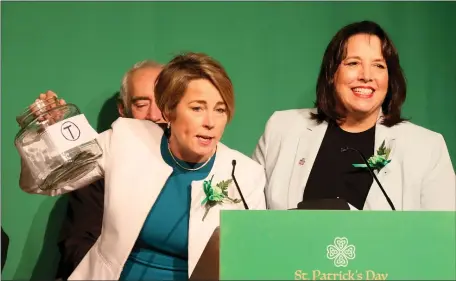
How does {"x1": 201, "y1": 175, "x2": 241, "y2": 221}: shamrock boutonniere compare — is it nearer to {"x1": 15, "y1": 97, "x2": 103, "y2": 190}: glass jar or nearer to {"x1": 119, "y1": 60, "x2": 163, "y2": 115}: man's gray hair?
{"x1": 15, "y1": 97, "x2": 103, "y2": 190}: glass jar

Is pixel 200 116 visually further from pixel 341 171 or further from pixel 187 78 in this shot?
pixel 341 171

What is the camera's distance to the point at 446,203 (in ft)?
5.78

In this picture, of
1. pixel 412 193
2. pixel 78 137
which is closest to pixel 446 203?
pixel 412 193

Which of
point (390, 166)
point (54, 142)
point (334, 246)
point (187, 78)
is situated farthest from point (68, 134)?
point (390, 166)

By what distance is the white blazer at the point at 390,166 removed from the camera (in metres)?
1.76

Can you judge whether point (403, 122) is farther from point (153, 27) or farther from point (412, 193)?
point (153, 27)

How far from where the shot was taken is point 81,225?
1969 millimetres

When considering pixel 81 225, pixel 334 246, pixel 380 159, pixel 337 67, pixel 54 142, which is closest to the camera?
pixel 334 246

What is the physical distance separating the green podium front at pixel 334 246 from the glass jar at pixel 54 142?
0.46 metres

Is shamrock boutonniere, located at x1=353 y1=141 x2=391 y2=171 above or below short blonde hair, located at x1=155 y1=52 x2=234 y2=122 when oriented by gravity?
below

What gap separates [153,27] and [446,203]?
1062mm

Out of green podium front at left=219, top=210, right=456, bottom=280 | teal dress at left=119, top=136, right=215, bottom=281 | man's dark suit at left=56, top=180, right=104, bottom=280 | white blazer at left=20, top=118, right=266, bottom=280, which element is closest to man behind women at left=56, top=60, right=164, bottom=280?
man's dark suit at left=56, top=180, right=104, bottom=280

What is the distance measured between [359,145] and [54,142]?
0.91 metres

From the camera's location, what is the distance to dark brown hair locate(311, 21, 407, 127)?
183 centimetres
